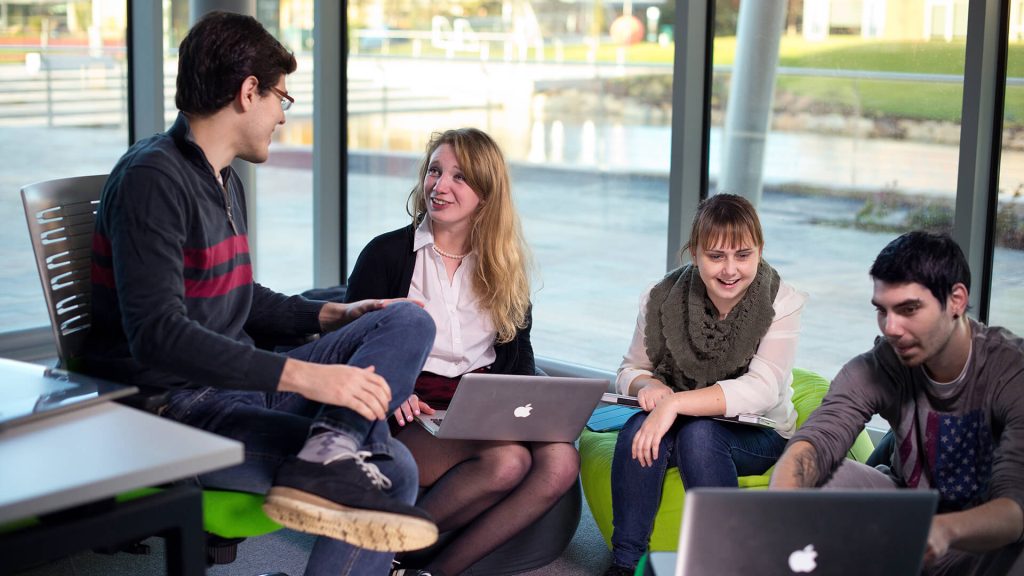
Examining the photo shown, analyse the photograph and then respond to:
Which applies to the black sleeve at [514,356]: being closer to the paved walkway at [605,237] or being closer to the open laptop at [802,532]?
the paved walkway at [605,237]

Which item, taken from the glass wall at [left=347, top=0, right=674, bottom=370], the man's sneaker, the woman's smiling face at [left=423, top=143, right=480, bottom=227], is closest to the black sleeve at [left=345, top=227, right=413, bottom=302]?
the woman's smiling face at [left=423, top=143, right=480, bottom=227]

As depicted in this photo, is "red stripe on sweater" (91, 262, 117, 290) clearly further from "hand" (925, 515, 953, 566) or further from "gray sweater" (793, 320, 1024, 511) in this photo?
"hand" (925, 515, 953, 566)

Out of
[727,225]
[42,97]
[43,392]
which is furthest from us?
[42,97]

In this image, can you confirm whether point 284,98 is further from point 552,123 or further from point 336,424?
point 552,123

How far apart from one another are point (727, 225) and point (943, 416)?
0.72 meters

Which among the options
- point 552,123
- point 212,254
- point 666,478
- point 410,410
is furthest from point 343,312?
point 552,123

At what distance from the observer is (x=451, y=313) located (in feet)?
9.92

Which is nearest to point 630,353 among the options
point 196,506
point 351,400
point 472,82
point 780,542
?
Answer: point 351,400

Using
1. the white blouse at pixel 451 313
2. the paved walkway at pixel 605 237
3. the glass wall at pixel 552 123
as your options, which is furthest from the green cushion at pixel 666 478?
the glass wall at pixel 552 123

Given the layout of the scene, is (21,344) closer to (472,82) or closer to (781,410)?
(472,82)

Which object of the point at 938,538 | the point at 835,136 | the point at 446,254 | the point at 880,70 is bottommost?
the point at 938,538

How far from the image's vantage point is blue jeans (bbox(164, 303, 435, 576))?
2.23 meters

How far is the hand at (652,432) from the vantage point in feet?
9.00

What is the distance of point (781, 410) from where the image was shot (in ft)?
9.57
